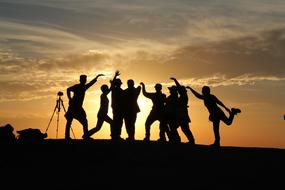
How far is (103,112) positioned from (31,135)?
11.5 ft

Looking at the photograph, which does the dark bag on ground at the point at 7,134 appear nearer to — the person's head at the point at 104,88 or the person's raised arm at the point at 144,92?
the person's head at the point at 104,88

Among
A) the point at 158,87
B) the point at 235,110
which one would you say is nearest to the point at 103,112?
the point at 158,87

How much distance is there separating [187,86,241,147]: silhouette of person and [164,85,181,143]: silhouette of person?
3.99ft

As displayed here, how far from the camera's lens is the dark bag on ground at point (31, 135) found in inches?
877

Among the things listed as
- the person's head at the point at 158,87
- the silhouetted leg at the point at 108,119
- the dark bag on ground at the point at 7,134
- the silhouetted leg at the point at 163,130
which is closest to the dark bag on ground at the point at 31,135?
the dark bag on ground at the point at 7,134

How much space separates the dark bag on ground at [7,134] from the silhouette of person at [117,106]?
4.19 metres

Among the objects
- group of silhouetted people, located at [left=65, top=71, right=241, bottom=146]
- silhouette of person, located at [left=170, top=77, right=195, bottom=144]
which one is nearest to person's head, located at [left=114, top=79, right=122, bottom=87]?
group of silhouetted people, located at [left=65, top=71, right=241, bottom=146]

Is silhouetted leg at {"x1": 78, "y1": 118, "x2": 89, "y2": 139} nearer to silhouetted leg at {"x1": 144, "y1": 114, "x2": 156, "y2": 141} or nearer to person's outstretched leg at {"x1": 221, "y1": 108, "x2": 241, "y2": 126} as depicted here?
silhouetted leg at {"x1": 144, "y1": 114, "x2": 156, "y2": 141}

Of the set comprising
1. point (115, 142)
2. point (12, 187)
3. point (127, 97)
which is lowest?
point (12, 187)

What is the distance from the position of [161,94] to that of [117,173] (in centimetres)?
665

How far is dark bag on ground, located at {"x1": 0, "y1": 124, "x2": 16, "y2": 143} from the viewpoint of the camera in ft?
71.7

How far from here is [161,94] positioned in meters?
21.7

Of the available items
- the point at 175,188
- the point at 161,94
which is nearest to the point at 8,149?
the point at 161,94

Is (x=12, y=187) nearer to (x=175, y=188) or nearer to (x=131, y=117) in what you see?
(x=175, y=188)
